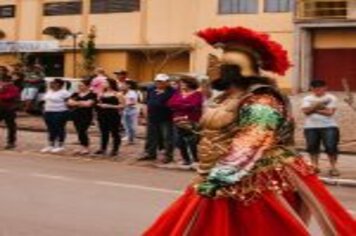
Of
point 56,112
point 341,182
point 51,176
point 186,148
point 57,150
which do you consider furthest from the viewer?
point 57,150

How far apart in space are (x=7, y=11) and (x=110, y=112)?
32.8 m

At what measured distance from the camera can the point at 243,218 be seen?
17.4ft

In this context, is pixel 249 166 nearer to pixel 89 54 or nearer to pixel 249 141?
pixel 249 141

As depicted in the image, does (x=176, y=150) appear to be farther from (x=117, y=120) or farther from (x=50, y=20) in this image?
(x=50, y=20)

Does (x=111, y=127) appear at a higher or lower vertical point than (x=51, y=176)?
higher

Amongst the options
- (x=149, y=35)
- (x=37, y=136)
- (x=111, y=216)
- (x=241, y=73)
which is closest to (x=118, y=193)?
(x=111, y=216)

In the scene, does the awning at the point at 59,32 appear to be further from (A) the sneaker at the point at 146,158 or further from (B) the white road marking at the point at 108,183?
(B) the white road marking at the point at 108,183

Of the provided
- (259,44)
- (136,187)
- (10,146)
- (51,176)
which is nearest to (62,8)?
(10,146)

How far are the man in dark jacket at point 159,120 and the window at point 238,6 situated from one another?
22596 millimetres

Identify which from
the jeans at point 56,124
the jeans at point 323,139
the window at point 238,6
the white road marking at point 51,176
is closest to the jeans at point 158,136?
the jeans at point 56,124

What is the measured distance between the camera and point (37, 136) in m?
22.7

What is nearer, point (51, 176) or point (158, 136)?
point (51, 176)

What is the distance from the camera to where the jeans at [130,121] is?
1938cm

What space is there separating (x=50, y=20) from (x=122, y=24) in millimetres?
4569
